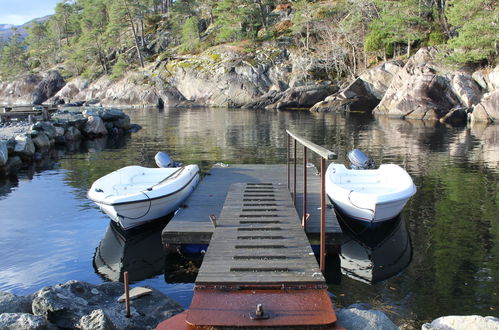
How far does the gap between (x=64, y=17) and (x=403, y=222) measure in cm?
10743

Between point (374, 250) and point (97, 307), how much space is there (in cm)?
620

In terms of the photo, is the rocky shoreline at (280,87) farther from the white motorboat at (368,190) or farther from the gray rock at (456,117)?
the white motorboat at (368,190)

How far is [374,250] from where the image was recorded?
10273 millimetres

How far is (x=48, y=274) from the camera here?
A: 8883mm

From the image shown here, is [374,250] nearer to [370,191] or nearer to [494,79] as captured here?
[370,191]

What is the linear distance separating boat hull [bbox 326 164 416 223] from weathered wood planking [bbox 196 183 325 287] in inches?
59.1

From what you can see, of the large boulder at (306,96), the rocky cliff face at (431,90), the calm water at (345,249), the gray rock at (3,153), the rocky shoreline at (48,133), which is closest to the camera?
the calm water at (345,249)

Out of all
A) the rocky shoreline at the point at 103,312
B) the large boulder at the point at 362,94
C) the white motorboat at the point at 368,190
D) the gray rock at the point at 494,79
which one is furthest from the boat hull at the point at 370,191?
the large boulder at the point at 362,94

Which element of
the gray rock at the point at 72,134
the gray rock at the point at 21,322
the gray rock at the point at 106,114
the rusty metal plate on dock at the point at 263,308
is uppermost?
the gray rock at the point at 106,114

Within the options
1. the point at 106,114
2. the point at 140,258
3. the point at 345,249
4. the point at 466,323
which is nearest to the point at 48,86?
the point at 106,114

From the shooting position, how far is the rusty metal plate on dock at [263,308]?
16.7 ft

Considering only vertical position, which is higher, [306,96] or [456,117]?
[306,96]

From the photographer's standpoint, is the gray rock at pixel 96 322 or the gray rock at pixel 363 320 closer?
the gray rock at pixel 363 320

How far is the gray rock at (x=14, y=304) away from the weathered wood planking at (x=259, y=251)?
244cm
